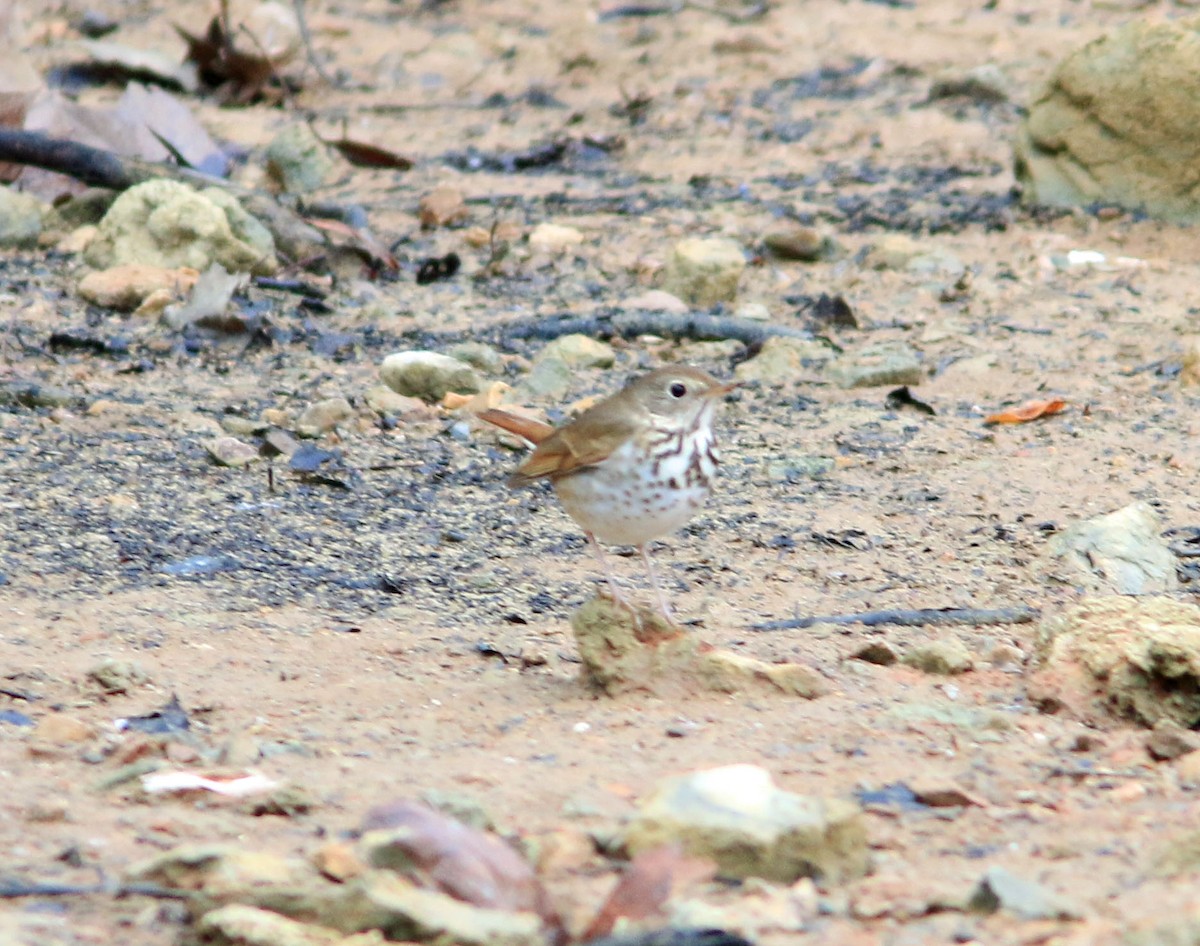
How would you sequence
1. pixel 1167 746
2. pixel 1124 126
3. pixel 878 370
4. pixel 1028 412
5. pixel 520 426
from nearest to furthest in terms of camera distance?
pixel 1167 746 → pixel 520 426 → pixel 1028 412 → pixel 878 370 → pixel 1124 126

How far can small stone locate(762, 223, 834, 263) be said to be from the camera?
8758 mm

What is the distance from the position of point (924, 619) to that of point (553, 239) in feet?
15.4

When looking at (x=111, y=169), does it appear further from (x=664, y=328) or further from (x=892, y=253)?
(x=892, y=253)

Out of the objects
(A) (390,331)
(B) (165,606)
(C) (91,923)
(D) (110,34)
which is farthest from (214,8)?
(C) (91,923)

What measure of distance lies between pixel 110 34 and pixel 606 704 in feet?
34.1

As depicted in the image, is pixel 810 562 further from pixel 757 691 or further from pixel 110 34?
pixel 110 34

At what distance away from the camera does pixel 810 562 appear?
5242 millimetres

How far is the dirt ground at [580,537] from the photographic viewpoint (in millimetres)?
3240

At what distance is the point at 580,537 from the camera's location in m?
5.64

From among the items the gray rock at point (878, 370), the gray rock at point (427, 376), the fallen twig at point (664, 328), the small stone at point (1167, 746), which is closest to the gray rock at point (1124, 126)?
the fallen twig at point (664, 328)

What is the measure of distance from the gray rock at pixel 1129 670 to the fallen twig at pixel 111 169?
5.36 m

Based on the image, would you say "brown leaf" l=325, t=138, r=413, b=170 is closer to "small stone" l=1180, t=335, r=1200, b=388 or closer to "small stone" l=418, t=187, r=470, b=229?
"small stone" l=418, t=187, r=470, b=229

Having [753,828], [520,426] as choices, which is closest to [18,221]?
[520,426]

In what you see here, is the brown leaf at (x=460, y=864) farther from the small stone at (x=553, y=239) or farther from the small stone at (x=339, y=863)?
the small stone at (x=553, y=239)
